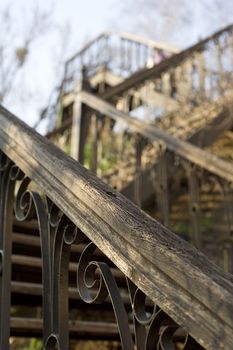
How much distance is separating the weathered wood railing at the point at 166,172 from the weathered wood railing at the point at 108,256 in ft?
7.01

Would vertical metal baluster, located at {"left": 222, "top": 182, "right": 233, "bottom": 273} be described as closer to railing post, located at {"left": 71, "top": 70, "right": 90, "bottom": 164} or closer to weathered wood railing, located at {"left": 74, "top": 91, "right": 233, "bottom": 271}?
weathered wood railing, located at {"left": 74, "top": 91, "right": 233, "bottom": 271}

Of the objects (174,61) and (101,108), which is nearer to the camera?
(101,108)

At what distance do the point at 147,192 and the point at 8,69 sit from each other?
750 centimetres

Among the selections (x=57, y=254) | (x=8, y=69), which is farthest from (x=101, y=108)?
(x=8, y=69)

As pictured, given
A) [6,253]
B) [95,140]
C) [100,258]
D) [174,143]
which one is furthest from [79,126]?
[6,253]

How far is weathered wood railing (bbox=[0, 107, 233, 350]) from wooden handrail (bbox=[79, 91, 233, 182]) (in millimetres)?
2022

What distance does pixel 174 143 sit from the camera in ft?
13.4

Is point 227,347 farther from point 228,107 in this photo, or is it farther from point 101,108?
point 228,107

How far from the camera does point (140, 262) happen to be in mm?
1101

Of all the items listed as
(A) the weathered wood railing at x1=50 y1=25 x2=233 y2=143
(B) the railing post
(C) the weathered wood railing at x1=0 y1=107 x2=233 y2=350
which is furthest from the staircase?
(A) the weathered wood railing at x1=50 y1=25 x2=233 y2=143

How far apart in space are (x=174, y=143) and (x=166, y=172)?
69 centimetres

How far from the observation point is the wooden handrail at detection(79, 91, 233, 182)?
3689 mm

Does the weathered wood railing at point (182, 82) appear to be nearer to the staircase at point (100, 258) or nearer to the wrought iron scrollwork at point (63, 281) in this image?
→ the staircase at point (100, 258)

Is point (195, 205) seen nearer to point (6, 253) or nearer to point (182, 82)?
point (6, 253)
